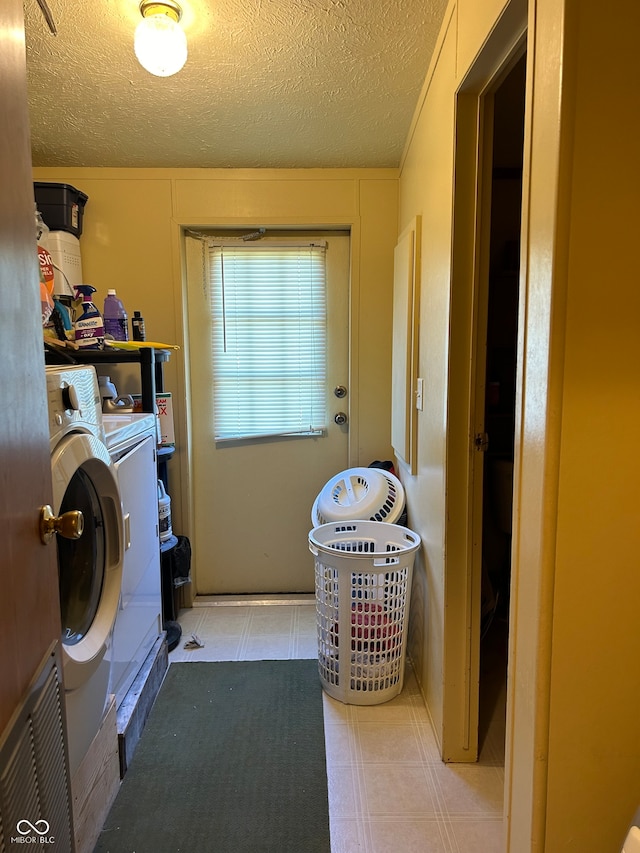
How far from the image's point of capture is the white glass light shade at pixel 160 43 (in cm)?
139

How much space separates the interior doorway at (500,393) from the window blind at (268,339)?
2.76ft

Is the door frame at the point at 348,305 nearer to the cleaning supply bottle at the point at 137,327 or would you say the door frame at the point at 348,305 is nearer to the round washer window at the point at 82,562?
the cleaning supply bottle at the point at 137,327

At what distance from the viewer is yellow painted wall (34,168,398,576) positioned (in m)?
2.50

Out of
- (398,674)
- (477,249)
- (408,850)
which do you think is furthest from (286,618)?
(477,249)

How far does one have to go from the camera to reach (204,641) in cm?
235

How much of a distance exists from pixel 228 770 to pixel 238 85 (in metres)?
2.20

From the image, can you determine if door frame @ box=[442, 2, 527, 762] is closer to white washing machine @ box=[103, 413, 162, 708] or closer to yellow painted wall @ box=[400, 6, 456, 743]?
yellow painted wall @ box=[400, 6, 456, 743]

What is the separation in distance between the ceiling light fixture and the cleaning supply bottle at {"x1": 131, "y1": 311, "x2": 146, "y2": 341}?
41.9 inches

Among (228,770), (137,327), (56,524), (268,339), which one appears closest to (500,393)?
(268,339)

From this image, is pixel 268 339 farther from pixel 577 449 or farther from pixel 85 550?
pixel 577 449

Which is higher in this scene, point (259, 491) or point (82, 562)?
point (82, 562)

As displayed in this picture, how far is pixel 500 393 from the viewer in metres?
2.42

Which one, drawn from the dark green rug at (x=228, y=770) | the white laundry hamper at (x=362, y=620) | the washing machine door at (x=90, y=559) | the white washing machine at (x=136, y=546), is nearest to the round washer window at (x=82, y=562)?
the washing machine door at (x=90, y=559)

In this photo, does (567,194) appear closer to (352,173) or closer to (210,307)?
(352,173)
